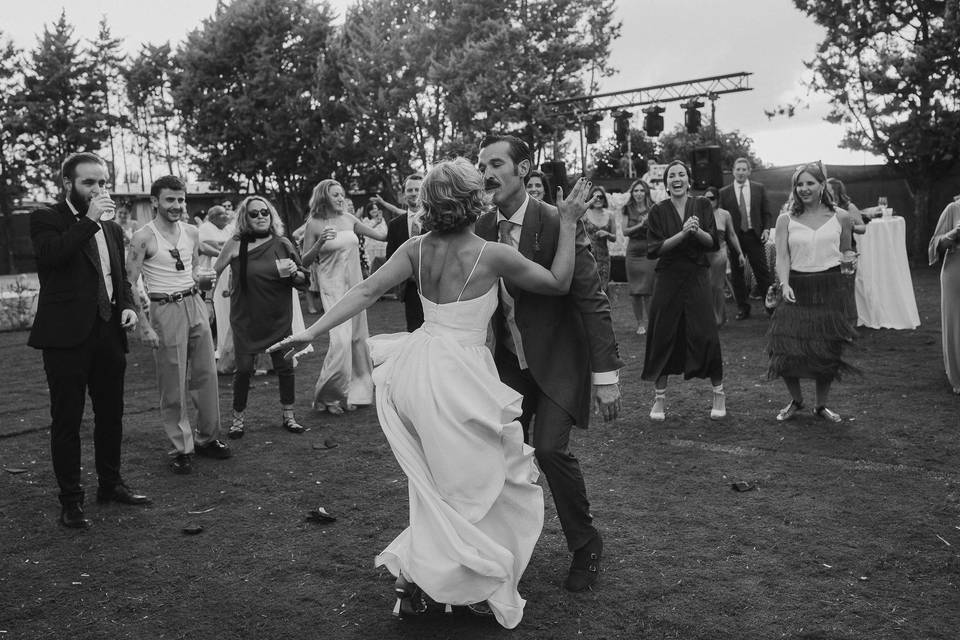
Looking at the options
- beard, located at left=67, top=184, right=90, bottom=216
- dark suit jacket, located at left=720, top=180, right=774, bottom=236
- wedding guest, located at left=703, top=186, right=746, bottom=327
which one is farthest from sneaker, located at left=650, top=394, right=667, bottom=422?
dark suit jacket, located at left=720, top=180, right=774, bottom=236

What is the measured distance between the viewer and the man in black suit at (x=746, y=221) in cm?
1277

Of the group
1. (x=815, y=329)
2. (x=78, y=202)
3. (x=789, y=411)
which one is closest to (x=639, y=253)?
(x=789, y=411)

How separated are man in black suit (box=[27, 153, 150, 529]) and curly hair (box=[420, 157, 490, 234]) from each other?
2393mm

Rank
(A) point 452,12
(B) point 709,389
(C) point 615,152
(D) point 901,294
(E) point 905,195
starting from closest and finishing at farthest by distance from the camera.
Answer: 1. (B) point 709,389
2. (D) point 901,294
3. (E) point 905,195
4. (A) point 452,12
5. (C) point 615,152

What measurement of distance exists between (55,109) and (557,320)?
135 ft

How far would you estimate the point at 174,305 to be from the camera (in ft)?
19.7

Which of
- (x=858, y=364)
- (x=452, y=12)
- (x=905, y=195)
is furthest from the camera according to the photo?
(x=452, y=12)

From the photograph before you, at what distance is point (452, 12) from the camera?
35031mm

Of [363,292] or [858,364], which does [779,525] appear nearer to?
[363,292]

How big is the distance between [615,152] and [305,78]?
71.0 ft

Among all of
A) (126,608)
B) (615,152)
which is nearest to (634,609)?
(126,608)

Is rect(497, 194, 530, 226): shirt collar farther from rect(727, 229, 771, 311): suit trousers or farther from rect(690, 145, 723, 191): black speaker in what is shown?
rect(690, 145, 723, 191): black speaker

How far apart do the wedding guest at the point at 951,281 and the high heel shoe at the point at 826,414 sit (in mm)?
1591

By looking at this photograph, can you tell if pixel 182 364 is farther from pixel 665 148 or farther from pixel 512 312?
pixel 665 148
